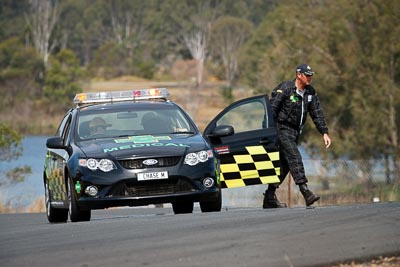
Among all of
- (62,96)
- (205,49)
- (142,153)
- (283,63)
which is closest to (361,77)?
(283,63)

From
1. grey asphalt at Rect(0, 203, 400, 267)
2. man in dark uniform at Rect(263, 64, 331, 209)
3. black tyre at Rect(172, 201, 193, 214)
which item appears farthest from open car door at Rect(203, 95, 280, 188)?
grey asphalt at Rect(0, 203, 400, 267)

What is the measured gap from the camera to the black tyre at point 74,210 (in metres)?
12.2

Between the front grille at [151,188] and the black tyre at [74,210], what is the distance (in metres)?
0.49

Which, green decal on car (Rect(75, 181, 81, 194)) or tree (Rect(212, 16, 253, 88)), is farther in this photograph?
tree (Rect(212, 16, 253, 88))

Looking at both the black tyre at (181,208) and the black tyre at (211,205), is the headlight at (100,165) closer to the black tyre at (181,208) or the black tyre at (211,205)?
the black tyre at (211,205)

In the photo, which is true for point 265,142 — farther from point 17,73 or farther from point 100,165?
point 17,73

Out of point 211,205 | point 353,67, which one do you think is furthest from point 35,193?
point 353,67

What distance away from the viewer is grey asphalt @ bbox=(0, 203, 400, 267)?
771 cm

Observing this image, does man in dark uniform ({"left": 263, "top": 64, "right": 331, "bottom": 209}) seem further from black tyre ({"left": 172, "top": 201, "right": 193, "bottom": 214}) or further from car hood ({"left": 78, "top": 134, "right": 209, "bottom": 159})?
car hood ({"left": 78, "top": 134, "right": 209, "bottom": 159})

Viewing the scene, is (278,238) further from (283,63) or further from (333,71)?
(283,63)

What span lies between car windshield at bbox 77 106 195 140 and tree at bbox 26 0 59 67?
3393 inches

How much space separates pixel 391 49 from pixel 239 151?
2635cm

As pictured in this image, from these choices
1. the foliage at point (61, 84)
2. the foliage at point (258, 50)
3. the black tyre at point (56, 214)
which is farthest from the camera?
the foliage at point (61, 84)

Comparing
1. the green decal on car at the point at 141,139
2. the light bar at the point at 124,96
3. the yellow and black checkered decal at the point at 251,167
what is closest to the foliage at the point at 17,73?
the yellow and black checkered decal at the point at 251,167
